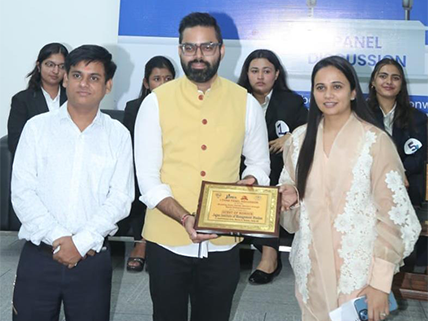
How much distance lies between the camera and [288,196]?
1982mm

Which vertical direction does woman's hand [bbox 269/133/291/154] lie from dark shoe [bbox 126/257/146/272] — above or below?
above

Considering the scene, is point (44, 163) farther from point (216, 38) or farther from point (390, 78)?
point (390, 78)

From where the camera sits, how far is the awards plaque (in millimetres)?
1922

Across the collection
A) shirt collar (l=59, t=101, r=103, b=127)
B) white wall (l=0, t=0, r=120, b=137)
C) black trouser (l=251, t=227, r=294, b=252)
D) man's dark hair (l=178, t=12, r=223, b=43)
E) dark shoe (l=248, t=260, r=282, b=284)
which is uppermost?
white wall (l=0, t=0, r=120, b=137)

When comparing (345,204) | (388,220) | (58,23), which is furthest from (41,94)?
(388,220)

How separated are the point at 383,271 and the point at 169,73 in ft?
7.97

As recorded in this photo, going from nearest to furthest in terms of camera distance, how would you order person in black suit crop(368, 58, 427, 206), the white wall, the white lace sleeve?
the white lace sleeve → person in black suit crop(368, 58, 427, 206) → the white wall

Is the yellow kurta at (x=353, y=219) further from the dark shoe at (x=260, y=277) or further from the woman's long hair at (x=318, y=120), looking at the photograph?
the dark shoe at (x=260, y=277)

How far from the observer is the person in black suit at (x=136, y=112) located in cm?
384

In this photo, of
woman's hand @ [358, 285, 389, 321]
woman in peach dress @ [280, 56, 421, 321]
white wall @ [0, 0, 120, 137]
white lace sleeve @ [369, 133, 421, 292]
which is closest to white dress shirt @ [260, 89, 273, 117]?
white wall @ [0, 0, 120, 137]

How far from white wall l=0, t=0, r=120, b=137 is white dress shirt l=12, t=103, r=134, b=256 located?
2.91 metres

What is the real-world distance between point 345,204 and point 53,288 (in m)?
0.99

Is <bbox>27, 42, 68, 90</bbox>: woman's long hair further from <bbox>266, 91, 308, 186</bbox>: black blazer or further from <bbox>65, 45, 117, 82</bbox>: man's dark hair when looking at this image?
<bbox>65, 45, 117, 82</bbox>: man's dark hair

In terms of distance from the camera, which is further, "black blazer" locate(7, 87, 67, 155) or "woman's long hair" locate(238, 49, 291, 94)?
"black blazer" locate(7, 87, 67, 155)
